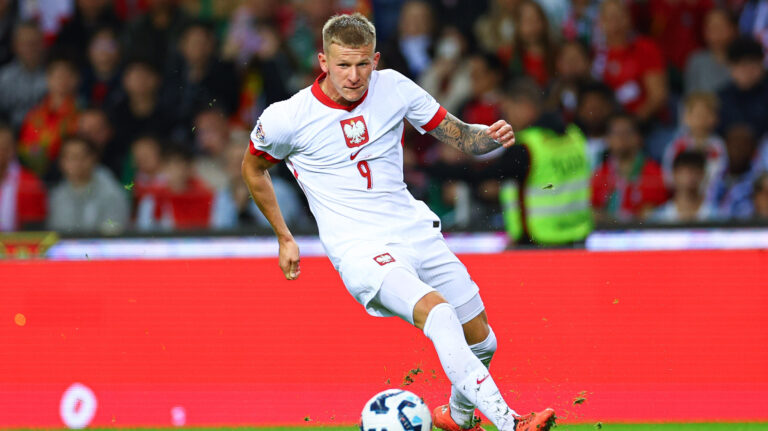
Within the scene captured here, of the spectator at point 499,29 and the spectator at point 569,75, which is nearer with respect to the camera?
the spectator at point 569,75

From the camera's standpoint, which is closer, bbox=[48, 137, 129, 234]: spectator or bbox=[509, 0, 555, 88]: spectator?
bbox=[48, 137, 129, 234]: spectator

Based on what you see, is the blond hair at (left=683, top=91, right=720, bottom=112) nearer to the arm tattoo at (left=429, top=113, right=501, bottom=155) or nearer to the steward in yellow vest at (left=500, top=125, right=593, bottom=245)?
the steward in yellow vest at (left=500, top=125, right=593, bottom=245)

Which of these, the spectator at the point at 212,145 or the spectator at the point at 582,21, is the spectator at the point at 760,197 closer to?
the spectator at the point at 582,21

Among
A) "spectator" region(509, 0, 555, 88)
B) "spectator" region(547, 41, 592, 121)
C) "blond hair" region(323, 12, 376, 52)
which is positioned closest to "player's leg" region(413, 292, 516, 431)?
"blond hair" region(323, 12, 376, 52)

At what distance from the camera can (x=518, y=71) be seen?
10.3 metres

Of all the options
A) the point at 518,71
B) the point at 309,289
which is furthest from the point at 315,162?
the point at 518,71

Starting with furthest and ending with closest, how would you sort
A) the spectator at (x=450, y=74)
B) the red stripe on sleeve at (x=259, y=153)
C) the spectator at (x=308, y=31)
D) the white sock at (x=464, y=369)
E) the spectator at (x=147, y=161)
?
the spectator at (x=308, y=31), the spectator at (x=450, y=74), the spectator at (x=147, y=161), the red stripe on sleeve at (x=259, y=153), the white sock at (x=464, y=369)

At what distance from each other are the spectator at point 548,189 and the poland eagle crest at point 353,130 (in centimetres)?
262

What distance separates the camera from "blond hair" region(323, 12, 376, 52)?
209 inches

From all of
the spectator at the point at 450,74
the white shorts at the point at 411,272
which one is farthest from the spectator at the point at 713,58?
the white shorts at the point at 411,272

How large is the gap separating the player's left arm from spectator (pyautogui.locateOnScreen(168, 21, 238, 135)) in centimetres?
473

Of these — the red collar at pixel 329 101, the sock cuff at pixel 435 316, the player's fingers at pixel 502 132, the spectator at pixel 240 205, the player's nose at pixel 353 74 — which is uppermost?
the player's nose at pixel 353 74

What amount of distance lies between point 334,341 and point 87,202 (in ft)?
8.91

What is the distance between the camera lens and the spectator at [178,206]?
28.1ft
